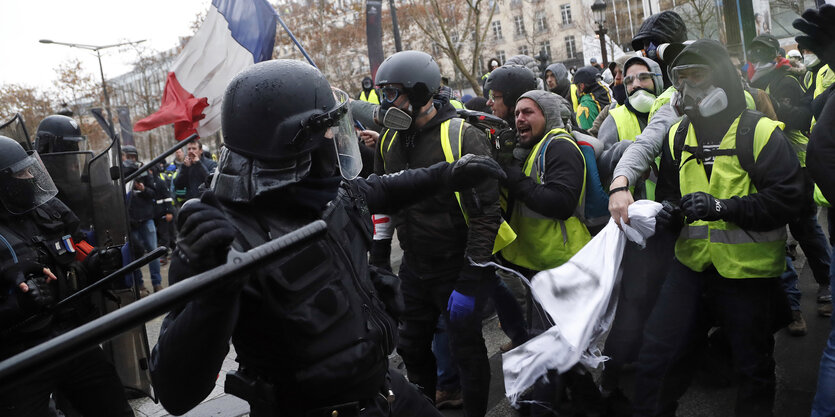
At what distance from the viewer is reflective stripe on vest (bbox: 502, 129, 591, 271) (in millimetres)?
3688

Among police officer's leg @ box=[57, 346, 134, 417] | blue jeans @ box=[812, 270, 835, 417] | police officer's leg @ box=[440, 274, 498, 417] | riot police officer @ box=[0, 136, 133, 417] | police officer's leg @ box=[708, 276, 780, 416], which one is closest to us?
blue jeans @ box=[812, 270, 835, 417]

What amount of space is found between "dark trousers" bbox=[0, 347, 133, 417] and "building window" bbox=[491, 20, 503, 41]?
2419 inches

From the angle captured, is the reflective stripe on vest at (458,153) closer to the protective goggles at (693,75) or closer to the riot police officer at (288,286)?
the protective goggles at (693,75)

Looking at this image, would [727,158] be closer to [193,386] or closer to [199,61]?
[193,386]

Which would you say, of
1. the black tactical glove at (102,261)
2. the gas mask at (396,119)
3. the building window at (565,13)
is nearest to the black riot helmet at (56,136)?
the black tactical glove at (102,261)

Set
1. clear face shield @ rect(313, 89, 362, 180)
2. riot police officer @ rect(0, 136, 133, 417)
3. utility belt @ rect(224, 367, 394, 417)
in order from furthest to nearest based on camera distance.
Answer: riot police officer @ rect(0, 136, 133, 417)
clear face shield @ rect(313, 89, 362, 180)
utility belt @ rect(224, 367, 394, 417)

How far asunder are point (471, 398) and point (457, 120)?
5.07 feet

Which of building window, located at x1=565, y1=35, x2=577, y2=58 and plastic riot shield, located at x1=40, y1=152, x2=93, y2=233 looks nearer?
plastic riot shield, located at x1=40, y1=152, x2=93, y2=233

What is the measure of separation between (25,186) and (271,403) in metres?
2.26

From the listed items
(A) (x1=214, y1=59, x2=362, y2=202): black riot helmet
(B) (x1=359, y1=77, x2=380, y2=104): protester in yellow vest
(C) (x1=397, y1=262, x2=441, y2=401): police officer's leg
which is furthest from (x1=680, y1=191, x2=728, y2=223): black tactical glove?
(B) (x1=359, y1=77, x2=380, y2=104): protester in yellow vest

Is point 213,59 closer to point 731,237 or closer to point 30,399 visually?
point 30,399

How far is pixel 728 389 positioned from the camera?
3932 millimetres

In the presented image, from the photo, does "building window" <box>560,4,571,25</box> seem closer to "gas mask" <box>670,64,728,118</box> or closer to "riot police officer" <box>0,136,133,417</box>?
"gas mask" <box>670,64,728,118</box>

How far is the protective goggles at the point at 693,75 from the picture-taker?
10.2 ft
